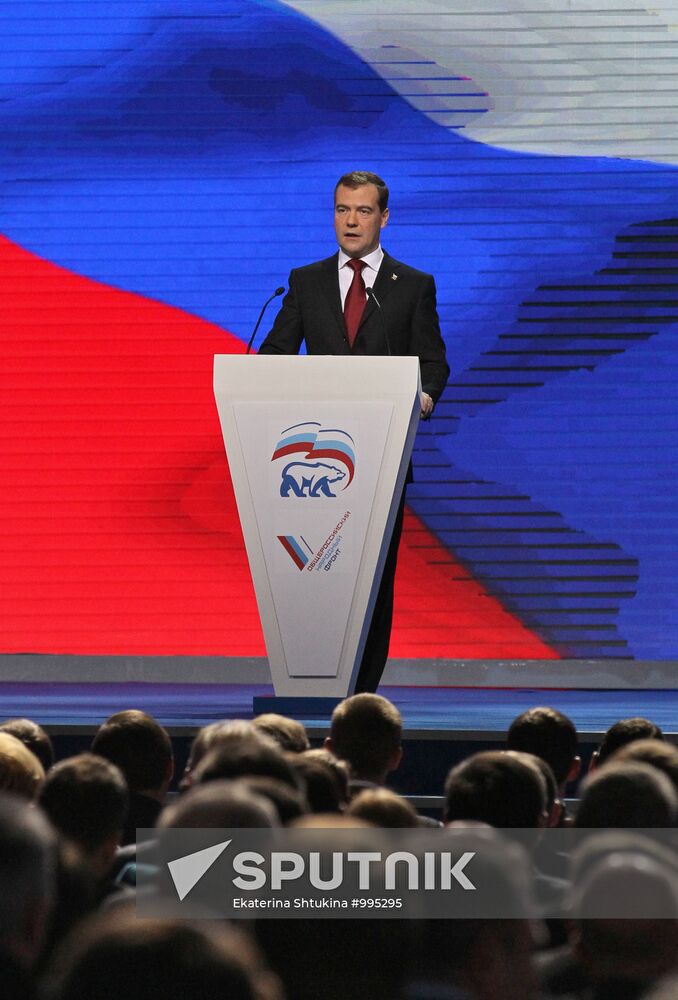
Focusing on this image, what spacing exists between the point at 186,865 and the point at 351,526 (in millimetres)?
2049

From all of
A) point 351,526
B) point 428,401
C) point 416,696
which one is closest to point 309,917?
point 351,526

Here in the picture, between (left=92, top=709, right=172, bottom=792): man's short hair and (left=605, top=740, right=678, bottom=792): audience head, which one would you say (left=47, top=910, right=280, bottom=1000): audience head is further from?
(left=92, top=709, right=172, bottom=792): man's short hair

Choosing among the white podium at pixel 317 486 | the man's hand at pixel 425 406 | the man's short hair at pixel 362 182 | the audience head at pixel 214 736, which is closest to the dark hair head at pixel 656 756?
the audience head at pixel 214 736

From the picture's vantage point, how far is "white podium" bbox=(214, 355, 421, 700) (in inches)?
139

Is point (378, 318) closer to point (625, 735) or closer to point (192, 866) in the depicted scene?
point (625, 735)

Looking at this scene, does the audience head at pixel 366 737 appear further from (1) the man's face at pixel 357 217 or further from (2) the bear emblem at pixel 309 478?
(1) the man's face at pixel 357 217

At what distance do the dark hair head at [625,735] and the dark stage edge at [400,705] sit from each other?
687mm

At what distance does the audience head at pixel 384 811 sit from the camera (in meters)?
1.67

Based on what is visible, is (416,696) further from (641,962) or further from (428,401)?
(641,962)

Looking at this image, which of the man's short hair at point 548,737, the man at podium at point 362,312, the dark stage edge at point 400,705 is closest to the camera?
the man's short hair at point 548,737

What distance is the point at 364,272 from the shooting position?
4.23 metres

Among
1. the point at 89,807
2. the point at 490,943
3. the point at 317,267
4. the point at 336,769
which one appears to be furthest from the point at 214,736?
the point at 317,267

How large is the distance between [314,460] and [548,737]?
3.36ft

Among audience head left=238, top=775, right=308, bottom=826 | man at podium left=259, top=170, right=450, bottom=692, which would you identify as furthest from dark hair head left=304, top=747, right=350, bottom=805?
man at podium left=259, top=170, right=450, bottom=692
